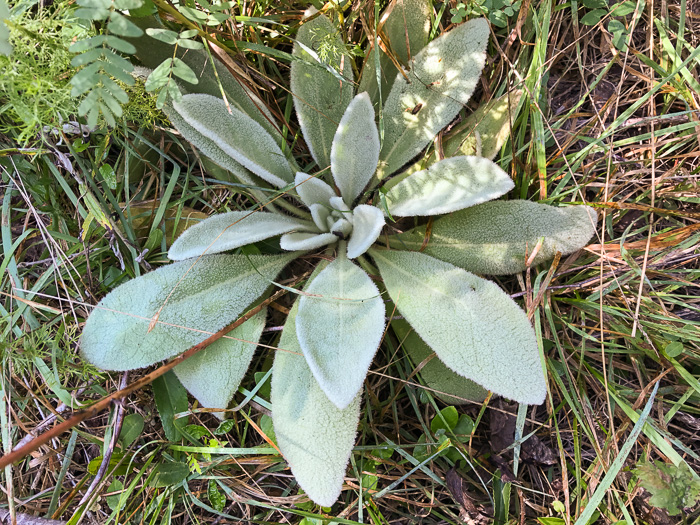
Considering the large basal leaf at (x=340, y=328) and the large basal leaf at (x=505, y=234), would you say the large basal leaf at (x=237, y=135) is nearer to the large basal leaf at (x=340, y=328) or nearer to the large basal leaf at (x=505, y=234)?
the large basal leaf at (x=340, y=328)

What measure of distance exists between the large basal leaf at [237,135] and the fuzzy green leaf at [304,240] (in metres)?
0.18

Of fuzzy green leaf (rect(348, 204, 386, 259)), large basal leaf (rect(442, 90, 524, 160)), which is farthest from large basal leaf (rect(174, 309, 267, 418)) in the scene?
large basal leaf (rect(442, 90, 524, 160))

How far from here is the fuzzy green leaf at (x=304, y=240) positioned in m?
1.52

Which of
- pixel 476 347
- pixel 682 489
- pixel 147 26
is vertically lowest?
pixel 682 489

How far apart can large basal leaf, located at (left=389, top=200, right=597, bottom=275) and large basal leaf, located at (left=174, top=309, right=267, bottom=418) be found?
25.0 inches

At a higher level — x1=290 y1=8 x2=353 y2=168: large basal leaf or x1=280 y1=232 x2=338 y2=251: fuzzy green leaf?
x1=290 y1=8 x2=353 y2=168: large basal leaf

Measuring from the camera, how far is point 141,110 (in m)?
1.51

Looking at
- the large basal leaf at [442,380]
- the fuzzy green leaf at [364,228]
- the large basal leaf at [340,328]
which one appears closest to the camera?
the large basal leaf at [340,328]

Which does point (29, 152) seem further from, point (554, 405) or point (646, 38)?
point (646, 38)

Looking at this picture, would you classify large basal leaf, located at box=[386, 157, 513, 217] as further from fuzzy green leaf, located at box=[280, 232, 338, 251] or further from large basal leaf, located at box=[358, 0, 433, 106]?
large basal leaf, located at box=[358, 0, 433, 106]

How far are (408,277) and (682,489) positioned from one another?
934 mm

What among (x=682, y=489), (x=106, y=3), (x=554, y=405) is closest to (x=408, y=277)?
(x=554, y=405)

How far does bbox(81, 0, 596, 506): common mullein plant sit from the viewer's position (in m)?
1.39

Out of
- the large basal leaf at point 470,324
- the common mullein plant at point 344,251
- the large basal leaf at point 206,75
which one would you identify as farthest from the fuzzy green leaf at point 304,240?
the large basal leaf at point 206,75
